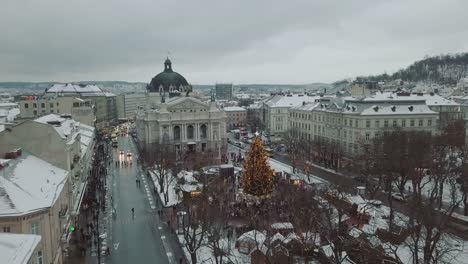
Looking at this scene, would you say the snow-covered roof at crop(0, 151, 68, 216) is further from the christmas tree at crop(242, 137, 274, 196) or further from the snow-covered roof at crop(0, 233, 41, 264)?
the christmas tree at crop(242, 137, 274, 196)

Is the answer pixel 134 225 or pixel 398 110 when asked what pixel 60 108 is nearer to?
pixel 134 225

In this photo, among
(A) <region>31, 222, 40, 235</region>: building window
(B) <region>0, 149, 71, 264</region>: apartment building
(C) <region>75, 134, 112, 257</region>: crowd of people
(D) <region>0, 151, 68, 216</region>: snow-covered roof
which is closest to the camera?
(B) <region>0, 149, 71, 264</region>: apartment building

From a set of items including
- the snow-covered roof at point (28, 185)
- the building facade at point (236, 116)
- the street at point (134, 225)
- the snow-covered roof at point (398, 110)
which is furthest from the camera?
the building facade at point (236, 116)

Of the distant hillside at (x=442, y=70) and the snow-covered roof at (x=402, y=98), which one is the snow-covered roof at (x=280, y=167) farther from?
the distant hillside at (x=442, y=70)

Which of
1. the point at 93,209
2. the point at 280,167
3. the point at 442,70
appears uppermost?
the point at 442,70

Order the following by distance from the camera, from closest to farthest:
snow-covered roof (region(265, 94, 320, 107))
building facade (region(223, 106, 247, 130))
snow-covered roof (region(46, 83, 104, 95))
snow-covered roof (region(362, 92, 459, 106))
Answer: snow-covered roof (region(362, 92, 459, 106)) → snow-covered roof (region(265, 94, 320, 107)) → snow-covered roof (region(46, 83, 104, 95)) → building facade (region(223, 106, 247, 130))

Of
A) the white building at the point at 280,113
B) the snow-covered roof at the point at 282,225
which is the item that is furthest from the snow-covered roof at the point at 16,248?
the white building at the point at 280,113

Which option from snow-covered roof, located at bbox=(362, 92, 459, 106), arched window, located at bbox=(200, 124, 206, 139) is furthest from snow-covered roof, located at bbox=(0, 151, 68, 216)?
arched window, located at bbox=(200, 124, 206, 139)

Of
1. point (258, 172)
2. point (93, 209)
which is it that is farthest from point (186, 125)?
point (258, 172)
